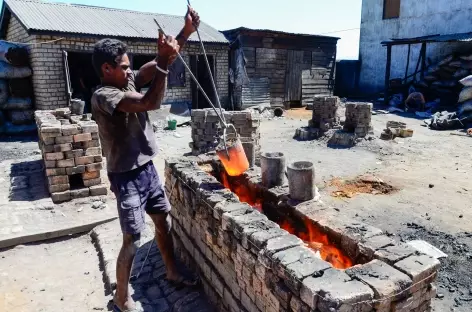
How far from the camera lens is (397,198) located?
603cm

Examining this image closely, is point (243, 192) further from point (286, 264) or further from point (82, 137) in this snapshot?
point (82, 137)

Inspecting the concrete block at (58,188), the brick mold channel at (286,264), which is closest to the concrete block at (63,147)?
the concrete block at (58,188)

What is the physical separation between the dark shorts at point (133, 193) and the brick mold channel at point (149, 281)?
2.88 feet

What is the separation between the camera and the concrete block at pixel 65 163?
204 inches

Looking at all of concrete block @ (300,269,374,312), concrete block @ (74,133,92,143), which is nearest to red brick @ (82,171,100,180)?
concrete block @ (74,133,92,143)

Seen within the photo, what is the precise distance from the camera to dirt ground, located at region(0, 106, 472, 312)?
3742mm

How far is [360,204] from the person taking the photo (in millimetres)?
5770

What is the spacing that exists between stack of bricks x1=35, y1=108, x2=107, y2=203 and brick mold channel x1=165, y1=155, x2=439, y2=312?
7.87 feet

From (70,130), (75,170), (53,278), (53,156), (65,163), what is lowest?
(53,278)

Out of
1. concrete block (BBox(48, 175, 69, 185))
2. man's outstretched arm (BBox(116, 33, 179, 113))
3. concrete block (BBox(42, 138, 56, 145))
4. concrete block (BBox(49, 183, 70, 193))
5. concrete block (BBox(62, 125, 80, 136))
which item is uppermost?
man's outstretched arm (BBox(116, 33, 179, 113))

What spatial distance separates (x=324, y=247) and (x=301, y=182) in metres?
0.63

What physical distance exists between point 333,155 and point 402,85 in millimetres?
12108

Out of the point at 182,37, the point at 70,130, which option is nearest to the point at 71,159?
the point at 70,130

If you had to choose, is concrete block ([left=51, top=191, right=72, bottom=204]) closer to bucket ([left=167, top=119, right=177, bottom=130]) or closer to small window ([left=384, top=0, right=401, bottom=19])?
bucket ([left=167, top=119, right=177, bottom=130])
